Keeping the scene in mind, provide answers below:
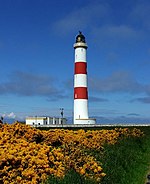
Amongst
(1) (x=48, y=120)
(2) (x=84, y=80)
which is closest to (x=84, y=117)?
(2) (x=84, y=80)

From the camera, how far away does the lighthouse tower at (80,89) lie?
51000mm

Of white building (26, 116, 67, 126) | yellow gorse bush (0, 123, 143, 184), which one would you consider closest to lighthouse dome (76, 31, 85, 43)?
white building (26, 116, 67, 126)

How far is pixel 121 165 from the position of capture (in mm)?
14742

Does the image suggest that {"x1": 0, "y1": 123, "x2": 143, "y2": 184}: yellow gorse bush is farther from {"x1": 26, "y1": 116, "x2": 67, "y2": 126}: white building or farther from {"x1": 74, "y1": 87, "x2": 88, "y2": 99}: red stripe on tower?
{"x1": 26, "y1": 116, "x2": 67, "y2": 126}: white building

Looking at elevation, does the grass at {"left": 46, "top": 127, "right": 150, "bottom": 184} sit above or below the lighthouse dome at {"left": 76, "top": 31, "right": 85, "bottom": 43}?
below

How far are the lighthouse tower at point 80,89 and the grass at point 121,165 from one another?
99.6 feet

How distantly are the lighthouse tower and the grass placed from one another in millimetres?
30347

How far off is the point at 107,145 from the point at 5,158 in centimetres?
749

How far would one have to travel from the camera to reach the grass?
34.9 feet

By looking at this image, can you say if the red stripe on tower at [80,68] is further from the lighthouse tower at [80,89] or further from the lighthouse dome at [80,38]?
the lighthouse dome at [80,38]

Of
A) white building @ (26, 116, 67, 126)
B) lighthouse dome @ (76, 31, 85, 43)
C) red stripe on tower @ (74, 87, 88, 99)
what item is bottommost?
white building @ (26, 116, 67, 126)

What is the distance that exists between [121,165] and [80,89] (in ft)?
120

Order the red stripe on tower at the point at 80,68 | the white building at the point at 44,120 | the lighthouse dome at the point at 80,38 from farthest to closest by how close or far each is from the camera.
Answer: the white building at the point at 44,120
the lighthouse dome at the point at 80,38
the red stripe on tower at the point at 80,68

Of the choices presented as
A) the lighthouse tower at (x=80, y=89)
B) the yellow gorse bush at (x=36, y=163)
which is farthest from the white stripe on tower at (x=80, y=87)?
the yellow gorse bush at (x=36, y=163)
